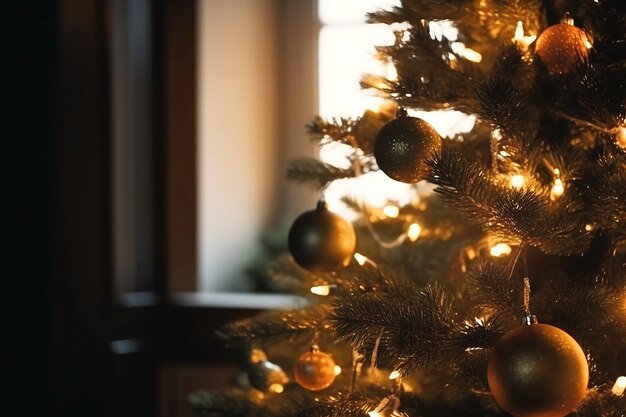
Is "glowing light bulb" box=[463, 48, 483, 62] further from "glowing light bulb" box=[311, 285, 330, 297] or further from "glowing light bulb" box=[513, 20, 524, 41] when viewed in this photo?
"glowing light bulb" box=[311, 285, 330, 297]

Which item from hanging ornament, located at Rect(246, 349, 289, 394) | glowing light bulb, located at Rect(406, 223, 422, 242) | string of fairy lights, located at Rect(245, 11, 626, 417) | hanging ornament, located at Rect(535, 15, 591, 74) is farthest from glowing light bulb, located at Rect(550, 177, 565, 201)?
hanging ornament, located at Rect(246, 349, 289, 394)

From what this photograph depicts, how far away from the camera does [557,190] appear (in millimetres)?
788

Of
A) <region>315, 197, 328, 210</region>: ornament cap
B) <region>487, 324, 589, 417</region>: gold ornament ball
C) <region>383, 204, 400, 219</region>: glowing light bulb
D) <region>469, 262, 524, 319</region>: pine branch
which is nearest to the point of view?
<region>487, 324, 589, 417</region>: gold ornament ball

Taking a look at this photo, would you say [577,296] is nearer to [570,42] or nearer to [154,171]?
[570,42]

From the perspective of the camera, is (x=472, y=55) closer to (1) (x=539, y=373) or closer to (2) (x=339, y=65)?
(1) (x=539, y=373)

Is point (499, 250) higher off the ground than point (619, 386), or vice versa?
point (499, 250)

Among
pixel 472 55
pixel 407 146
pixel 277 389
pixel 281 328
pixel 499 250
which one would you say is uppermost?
pixel 472 55

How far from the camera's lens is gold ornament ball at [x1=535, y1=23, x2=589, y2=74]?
2.43 ft

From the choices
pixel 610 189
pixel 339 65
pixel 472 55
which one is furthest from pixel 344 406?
pixel 339 65

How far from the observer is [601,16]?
2.53 feet

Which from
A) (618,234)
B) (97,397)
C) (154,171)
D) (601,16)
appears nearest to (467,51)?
(601,16)

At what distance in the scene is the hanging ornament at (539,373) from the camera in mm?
609

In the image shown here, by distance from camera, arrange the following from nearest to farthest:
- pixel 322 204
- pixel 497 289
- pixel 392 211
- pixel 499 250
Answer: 1. pixel 497 289
2. pixel 499 250
3. pixel 322 204
4. pixel 392 211

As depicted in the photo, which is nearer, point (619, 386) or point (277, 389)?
point (619, 386)
